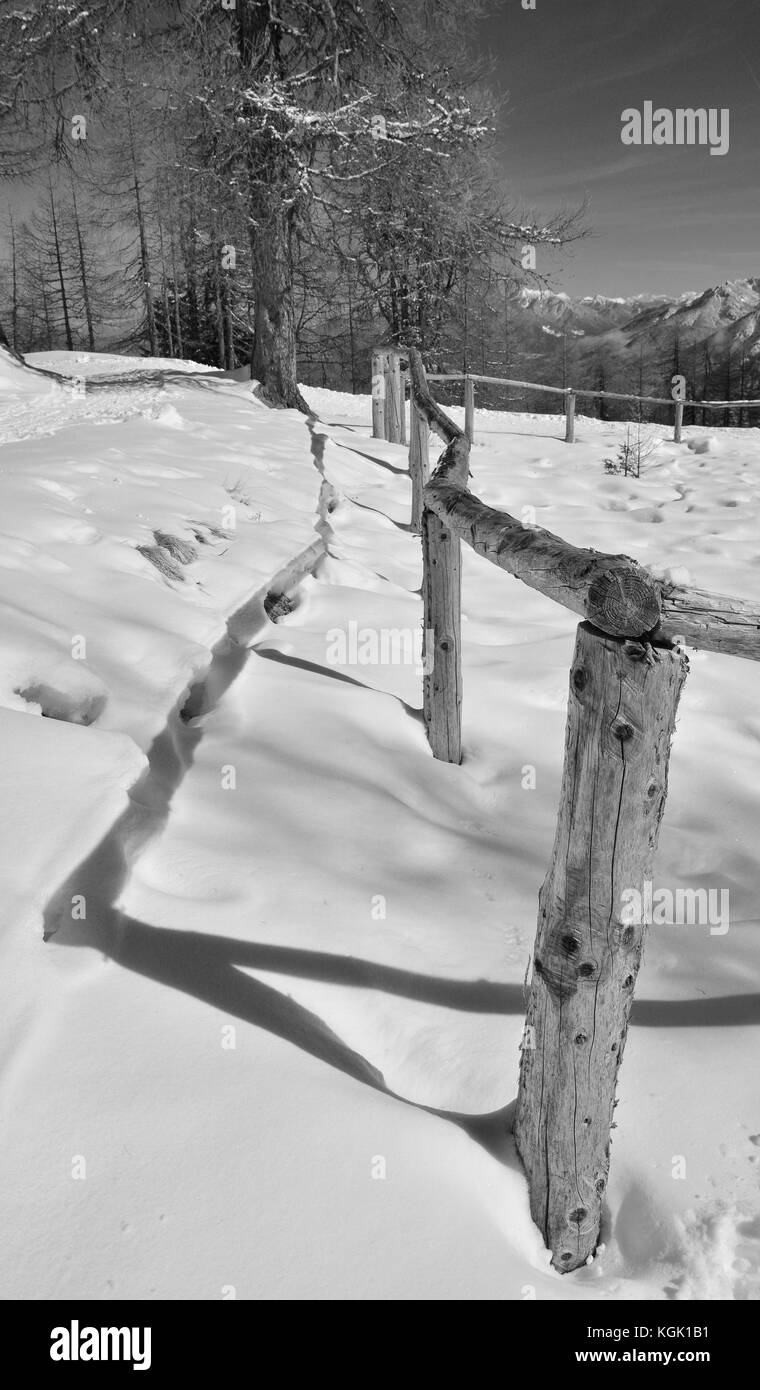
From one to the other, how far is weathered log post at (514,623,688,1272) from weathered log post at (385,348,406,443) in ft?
34.0

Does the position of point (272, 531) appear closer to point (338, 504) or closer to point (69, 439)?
point (338, 504)

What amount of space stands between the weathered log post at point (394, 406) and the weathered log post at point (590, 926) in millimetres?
10369

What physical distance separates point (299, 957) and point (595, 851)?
96cm

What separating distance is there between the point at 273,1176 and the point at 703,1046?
3.58ft

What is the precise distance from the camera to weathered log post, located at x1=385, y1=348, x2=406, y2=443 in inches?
438

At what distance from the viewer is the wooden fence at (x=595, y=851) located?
141 centimetres

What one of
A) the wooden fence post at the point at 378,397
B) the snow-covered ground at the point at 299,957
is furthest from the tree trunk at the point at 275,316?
the snow-covered ground at the point at 299,957

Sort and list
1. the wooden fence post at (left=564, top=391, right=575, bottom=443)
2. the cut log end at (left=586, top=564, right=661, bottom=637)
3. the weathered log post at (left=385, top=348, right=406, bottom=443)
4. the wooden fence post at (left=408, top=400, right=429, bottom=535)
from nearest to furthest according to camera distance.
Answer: the cut log end at (left=586, top=564, right=661, bottom=637)
the wooden fence post at (left=408, top=400, right=429, bottom=535)
the weathered log post at (left=385, top=348, right=406, bottom=443)
the wooden fence post at (left=564, top=391, right=575, bottom=443)

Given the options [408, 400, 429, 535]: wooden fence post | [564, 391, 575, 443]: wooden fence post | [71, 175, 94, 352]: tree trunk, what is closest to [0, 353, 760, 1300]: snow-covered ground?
[408, 400, 429, 535]: wooden fence post

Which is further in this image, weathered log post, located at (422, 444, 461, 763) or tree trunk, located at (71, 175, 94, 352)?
tree trunk, located at (71, 175, 94, 352)

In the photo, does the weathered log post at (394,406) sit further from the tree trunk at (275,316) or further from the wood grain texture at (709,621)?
the wood grain texture at (709,621)

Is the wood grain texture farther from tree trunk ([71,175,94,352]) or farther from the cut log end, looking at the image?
tree trunk ([71,175,94,352])

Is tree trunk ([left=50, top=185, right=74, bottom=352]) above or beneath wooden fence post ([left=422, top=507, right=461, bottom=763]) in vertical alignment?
above

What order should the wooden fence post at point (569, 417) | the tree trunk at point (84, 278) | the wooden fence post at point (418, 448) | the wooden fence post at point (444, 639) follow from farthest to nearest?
the tree trunk at point (84, 278) → the wooden fence post at point (569, 417) → the wooden fence post at point (418, 448) → the wooden fence post at point (444, 639)
